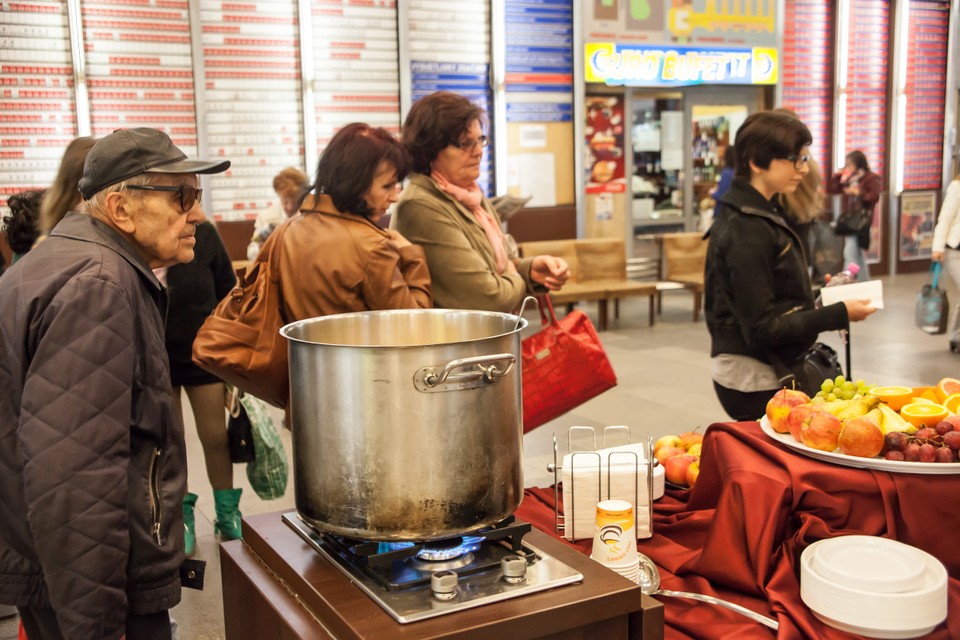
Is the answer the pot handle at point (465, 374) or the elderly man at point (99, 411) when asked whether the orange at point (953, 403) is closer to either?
the pot handle at point (465, 374)

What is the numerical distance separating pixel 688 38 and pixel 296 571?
33.1 feet

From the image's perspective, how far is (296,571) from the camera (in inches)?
64.1

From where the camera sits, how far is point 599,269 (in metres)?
9.60

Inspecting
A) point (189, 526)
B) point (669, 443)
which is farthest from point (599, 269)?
point (669, 443)

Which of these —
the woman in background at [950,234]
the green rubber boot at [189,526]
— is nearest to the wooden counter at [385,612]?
the green rubber boot at [189,526]

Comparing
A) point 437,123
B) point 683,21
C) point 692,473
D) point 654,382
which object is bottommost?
point 654,382

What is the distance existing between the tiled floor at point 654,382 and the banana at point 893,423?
7.28 ft

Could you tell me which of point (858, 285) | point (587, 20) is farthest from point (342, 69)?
point (858, 285)

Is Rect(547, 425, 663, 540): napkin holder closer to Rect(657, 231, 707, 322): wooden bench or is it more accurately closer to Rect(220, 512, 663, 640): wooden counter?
Rect(220, 512, 663, 640): wooden counter

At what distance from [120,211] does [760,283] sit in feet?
6.64

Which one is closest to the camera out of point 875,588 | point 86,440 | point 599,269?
point 86,440

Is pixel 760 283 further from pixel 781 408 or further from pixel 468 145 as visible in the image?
pixel 468 145

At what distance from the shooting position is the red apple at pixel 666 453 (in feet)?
9.45

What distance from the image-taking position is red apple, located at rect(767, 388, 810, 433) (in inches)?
91.8
